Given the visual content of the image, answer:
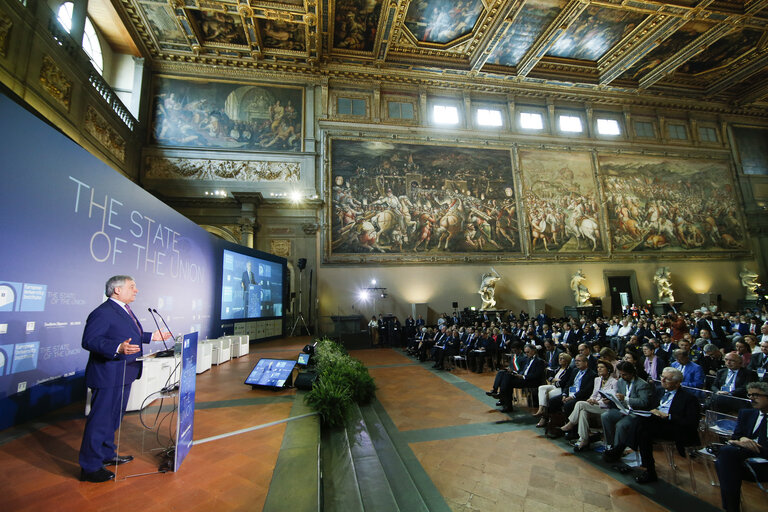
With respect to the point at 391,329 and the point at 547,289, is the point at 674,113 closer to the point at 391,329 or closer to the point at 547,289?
the point at 547,289

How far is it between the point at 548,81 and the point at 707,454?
57.8 feet

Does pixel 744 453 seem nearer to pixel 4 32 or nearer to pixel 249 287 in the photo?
pixel 249 287

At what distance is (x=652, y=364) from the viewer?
508cm

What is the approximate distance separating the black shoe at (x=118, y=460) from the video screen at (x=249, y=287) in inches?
267

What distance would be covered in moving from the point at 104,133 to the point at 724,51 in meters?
26.0

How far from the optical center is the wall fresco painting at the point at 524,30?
1250 centimetres

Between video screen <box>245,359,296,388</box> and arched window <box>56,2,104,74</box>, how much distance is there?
9.60 meters

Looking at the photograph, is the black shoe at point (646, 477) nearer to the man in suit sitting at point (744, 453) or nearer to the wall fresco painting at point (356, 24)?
the man in suit sitting at point (744, 453)

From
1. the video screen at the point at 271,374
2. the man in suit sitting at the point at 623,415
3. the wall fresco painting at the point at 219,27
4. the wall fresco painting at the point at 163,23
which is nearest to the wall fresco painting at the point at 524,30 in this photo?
the wall fresco painting at the point at 219,27

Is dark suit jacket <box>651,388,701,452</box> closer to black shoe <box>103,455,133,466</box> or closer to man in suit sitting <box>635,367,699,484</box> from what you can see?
man in suit sitting <box>635,367,699,484</box>

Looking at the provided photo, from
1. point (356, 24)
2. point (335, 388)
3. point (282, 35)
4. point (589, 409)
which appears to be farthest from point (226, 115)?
point (589, 409)

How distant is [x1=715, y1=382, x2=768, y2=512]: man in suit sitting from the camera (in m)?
2.38

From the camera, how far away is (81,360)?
13.6 ft

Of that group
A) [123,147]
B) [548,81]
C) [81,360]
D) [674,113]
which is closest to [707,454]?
[81,360]
